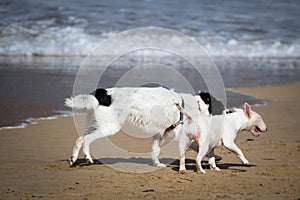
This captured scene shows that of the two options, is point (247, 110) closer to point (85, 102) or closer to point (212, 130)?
point (212, 130)

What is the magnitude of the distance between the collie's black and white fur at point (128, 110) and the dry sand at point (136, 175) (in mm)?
376

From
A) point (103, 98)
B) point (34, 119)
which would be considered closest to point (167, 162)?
point (103, 98)

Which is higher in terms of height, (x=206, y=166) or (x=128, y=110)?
(x=128, y=110)

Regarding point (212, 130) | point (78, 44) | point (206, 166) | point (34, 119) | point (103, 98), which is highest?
point (103, 98)

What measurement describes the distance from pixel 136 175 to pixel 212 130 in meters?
0.89

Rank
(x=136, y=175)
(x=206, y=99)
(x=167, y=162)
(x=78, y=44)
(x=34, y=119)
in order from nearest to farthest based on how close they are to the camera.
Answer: (x=136, y=175) → (x=206, y=99) → (x=167, y=162) → (x=34, y=119) → (x=78, y=44)

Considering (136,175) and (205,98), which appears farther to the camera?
(205,98)

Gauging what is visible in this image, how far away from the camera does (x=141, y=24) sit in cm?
2059

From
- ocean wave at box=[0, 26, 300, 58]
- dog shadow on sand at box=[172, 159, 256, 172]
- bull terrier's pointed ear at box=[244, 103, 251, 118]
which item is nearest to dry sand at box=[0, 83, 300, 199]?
dog shadow on sand at box=[172, 159, 256, 172]

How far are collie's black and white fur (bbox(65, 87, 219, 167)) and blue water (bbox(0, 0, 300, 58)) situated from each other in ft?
35.2

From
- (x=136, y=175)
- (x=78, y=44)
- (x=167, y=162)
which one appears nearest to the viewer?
(x=136, y=175)

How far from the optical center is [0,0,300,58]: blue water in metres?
17.7

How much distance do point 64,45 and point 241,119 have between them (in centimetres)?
1207

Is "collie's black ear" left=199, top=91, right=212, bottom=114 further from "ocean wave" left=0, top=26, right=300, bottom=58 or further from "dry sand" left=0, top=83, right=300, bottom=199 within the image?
"ocean wave" left=0, top=26, right=300, bottom=58
